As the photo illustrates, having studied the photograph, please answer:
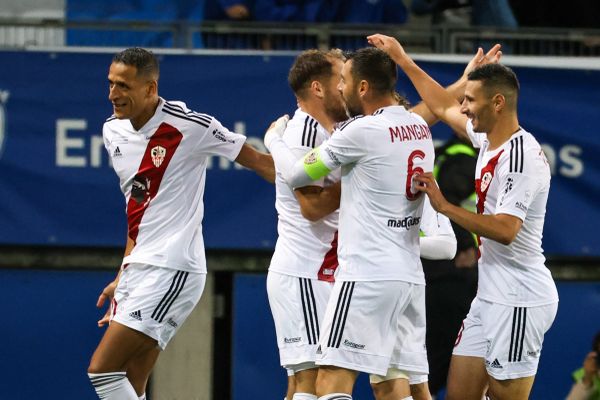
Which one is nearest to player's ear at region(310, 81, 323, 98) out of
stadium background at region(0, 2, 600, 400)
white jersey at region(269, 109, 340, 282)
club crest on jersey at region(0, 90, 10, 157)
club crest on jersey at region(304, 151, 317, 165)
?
white jersey at region(269, 109, 340, 282)

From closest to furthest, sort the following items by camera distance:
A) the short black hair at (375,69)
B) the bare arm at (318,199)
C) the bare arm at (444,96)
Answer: the short black hair at (375,69)
the bare arm at (318,199)
the bare arm at (444,96)

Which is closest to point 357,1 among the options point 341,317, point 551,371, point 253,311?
point 253,311

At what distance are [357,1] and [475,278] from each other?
246cm

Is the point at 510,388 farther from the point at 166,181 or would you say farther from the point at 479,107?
the point at 166,181

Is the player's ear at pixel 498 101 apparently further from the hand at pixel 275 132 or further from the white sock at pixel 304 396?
the white sock at pixel 304 396

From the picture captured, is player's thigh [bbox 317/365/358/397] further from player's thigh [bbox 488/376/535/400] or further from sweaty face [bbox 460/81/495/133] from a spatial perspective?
sweaty face [bbox 460/81/495/133]

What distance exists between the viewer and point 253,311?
9.94 metres

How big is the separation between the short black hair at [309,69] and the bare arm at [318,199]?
1.81ft

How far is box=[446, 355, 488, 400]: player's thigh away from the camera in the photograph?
7.02 metres

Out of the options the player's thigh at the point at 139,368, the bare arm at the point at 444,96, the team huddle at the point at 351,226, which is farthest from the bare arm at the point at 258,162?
the player's thigh at the point at 139,368

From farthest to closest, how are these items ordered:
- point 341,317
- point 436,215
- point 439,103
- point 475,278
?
point 475,278, point 439,103, point 436,215, point 341,317

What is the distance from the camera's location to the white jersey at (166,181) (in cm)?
707

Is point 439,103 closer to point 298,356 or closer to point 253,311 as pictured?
point 298,356

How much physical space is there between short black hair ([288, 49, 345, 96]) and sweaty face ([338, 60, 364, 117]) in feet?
1.03
